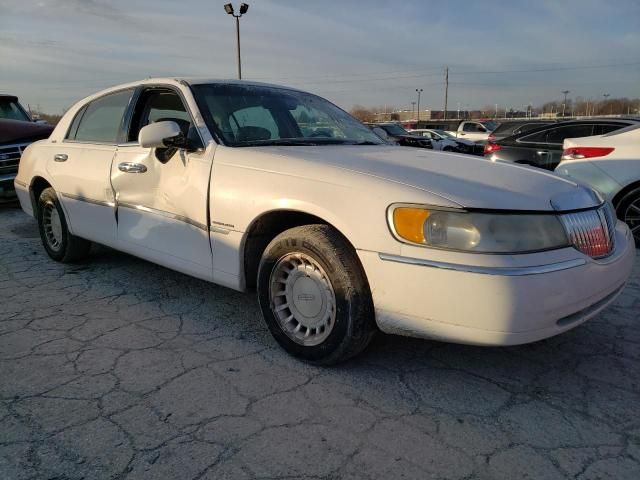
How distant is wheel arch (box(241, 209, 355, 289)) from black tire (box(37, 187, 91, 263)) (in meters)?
2.27

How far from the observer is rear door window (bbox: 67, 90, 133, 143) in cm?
393

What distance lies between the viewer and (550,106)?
4429 inches

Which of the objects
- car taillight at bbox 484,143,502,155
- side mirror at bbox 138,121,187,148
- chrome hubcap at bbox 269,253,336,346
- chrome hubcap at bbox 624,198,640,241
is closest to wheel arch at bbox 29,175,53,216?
side mirror at bbox 138,121,187,148

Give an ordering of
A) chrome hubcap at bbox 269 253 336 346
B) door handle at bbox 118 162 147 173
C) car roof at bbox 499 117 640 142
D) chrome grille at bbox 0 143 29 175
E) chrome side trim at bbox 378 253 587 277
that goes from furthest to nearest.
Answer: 1. chrome grille at bbox 0 143 29 175
2. car roof at bbox 499 117 640 142
3. door handle at bbox 118 162 147 173
4. chrome hubcap at bbox 269 253 336 346
5. chrome side trim at bbox 378 253 587 277

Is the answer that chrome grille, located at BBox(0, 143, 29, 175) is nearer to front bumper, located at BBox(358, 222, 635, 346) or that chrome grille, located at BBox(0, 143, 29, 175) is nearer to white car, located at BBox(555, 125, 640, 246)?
front bumper, located at BBox(358, 222, 635, 346)

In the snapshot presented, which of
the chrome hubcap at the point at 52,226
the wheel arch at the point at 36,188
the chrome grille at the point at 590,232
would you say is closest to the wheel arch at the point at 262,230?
the chrome grille at the point at 590,232

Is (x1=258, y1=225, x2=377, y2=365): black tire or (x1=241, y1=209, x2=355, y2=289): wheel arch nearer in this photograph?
(x1=258, y1=225, x2=377, y2=365): black tire

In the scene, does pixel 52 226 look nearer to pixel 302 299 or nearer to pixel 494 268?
pixel 302 299

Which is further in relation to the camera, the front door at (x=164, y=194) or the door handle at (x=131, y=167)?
the door handle at (x=131, y=167)

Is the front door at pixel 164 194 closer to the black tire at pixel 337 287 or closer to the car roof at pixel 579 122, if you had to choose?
the black tire at pixel 337 287

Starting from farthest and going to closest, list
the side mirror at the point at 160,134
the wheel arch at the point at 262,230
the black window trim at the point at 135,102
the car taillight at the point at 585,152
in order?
the car taillight at the point at 585,152 → the black window trim at the point at 135,102 → the side mirror at the point at 160,134 → the wheel arch at the point at 262,230

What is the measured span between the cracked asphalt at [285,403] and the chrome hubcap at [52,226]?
49.1 inches

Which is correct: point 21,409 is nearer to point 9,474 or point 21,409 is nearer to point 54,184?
point 9,474

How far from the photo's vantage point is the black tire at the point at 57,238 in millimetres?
4500
